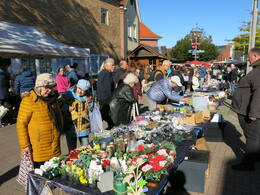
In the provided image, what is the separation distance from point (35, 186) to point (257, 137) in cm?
313

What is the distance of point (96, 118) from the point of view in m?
3.57

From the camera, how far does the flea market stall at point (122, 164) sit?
1.94 metres

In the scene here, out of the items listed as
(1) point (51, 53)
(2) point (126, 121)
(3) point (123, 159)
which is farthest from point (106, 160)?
(1) point (51, 53)

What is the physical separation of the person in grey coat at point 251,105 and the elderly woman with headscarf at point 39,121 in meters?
2.81

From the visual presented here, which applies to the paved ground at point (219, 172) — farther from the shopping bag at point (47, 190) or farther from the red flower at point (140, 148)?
the shopping bag at point (47, 190)

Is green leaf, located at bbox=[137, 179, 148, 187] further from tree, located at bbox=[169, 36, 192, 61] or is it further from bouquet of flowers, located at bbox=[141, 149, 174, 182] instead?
tree, located at bbox=[169, 36, 192, 61]

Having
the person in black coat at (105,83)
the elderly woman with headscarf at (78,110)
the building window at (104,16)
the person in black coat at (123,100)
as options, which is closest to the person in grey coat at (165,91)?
the person in black coat at (123,100)

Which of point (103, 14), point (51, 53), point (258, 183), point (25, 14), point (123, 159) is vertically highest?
point (103, 14)

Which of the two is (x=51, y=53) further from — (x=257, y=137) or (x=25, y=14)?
(x=257, y=137)

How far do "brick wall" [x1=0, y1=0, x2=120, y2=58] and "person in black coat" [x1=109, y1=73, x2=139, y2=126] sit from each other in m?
6.50

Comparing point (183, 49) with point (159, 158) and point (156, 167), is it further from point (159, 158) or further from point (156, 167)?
point (156, 167)

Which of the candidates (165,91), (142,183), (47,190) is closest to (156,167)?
(142,183)

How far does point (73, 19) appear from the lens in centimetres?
1164

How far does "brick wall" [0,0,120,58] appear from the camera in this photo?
864cm
